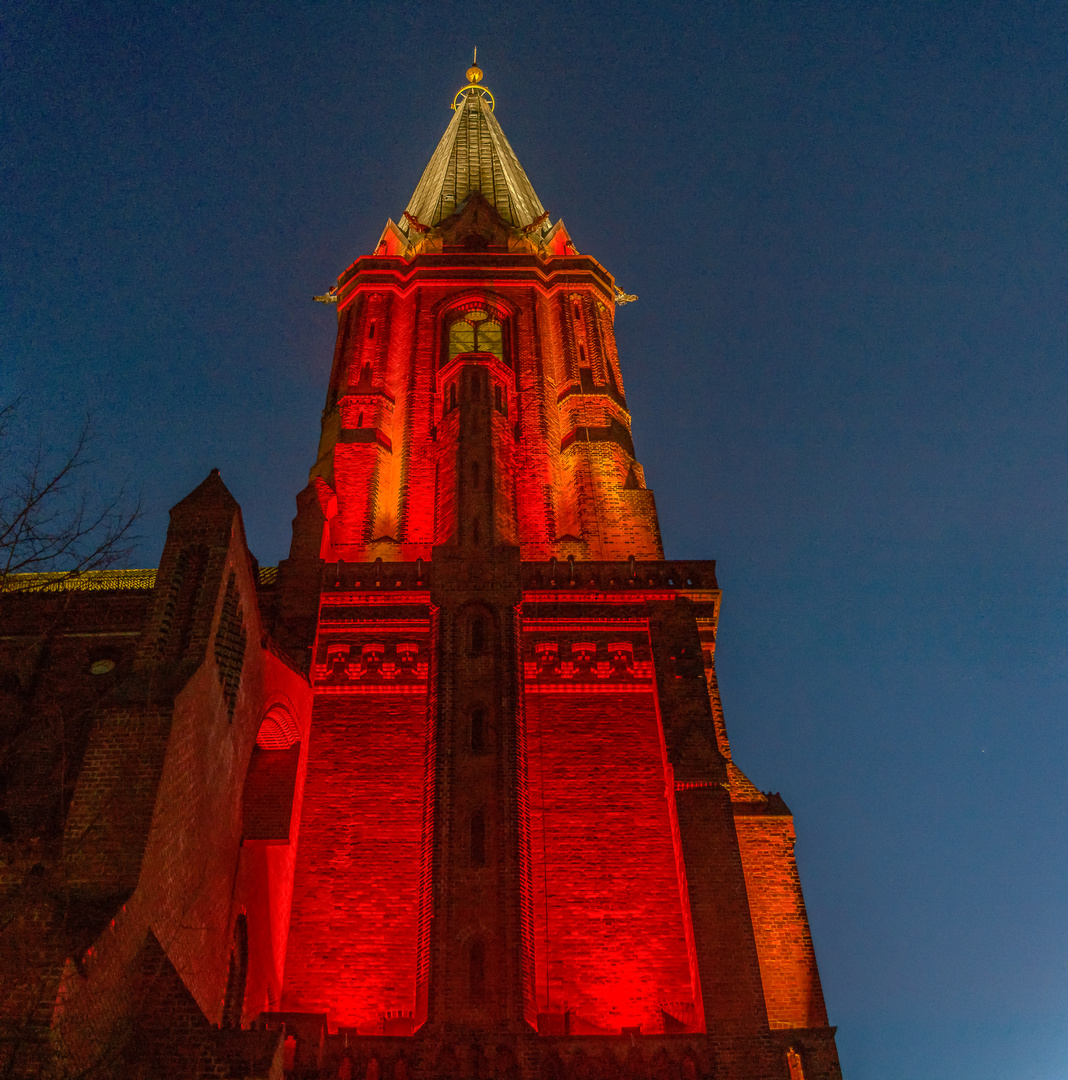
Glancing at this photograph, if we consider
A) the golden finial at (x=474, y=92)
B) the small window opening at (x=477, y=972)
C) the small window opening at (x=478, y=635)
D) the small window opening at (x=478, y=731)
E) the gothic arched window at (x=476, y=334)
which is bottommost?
the small window opening at (x=477, y=972)

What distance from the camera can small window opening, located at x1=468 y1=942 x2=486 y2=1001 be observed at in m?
19.1

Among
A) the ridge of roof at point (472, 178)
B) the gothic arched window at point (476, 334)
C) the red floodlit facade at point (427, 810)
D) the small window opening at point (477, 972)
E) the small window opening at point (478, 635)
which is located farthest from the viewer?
the ridge of roof at point (472, 178)

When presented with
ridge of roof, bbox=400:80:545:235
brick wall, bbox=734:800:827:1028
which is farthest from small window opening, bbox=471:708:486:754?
ridge of roof, bbox=400:80:545:235

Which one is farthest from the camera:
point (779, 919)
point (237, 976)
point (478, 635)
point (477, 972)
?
point (478, 635)

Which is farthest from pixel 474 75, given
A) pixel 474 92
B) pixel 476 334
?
pixel 476 334

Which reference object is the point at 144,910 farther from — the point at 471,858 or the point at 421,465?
the point at 421,465

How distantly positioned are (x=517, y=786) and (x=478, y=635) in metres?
4.29

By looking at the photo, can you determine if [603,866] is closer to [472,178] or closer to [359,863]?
[359,863]

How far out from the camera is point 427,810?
21984mm

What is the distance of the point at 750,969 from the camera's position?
1942 centimetres

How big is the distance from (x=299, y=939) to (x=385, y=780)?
3749 mm

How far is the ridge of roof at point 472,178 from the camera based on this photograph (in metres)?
47.0

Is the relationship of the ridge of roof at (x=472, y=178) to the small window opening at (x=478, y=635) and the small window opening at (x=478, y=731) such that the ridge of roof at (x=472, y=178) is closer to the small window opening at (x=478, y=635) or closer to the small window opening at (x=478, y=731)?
the small window opening at (x=478, y=635)

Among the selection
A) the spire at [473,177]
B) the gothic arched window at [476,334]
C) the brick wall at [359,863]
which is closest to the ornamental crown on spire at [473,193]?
the spire at [473,177]
